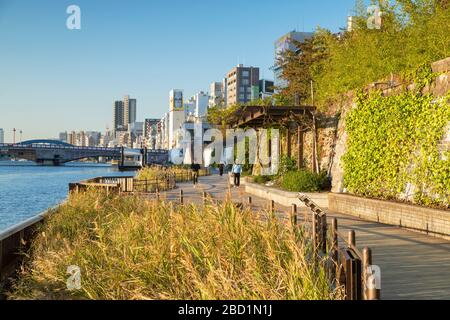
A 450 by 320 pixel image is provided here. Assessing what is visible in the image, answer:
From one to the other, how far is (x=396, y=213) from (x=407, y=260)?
14.0ft

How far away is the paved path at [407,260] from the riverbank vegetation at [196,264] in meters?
1.22

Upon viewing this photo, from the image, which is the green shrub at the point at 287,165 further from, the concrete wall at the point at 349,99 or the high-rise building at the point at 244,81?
the high-rise building at the point at 244,81

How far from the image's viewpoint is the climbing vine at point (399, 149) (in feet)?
39.4

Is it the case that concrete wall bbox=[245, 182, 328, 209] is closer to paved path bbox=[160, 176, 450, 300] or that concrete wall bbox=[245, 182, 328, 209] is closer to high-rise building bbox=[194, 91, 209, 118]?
paved path bbox=[160, 176, 450, 300]

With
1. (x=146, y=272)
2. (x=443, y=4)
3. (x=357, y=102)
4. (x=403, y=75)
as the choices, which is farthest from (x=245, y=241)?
(x=443, y=4)

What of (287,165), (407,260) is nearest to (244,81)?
(287,165)

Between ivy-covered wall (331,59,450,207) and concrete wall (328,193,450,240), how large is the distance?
0.57 metres

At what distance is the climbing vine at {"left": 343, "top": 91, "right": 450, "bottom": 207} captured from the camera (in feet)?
39.4

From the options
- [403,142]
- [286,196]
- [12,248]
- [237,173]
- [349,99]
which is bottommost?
[12,248]

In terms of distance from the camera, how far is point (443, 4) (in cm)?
1820

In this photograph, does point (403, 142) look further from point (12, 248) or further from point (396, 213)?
point (12, 248)

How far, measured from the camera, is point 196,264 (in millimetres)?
6961
